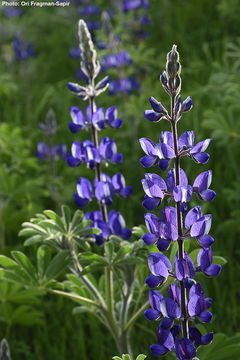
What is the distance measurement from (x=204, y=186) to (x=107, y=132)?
2.67 metres

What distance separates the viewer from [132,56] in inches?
182

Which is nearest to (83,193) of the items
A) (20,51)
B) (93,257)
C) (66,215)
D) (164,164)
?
(66,215)

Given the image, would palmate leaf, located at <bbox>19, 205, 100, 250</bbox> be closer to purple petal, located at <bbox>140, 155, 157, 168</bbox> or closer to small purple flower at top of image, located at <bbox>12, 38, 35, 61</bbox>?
purple petal, located at <bbox>140, 155, 157, 168</bbox>

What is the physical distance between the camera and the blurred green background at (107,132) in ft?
9.53

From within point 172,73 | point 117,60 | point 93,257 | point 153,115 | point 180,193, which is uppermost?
point 117,60

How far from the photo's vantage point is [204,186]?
179 cm

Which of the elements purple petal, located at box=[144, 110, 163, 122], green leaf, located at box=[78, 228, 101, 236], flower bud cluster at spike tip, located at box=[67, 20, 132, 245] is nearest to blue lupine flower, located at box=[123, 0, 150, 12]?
flower bud cluster at spike tip, located at box=[67, 20, 132, 245]

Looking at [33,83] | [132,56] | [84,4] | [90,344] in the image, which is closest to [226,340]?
[90,344]

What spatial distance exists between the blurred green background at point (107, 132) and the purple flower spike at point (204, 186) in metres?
1.10

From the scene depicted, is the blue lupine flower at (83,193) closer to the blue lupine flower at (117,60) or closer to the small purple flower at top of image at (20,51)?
the blue lupine flower at (117,60)

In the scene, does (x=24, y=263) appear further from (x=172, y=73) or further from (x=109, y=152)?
(x=172, y=73)

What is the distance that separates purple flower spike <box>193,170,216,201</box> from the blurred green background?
110 centimetres

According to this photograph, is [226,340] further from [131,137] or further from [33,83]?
[33,83]

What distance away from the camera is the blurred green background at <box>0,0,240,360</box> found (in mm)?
2906
